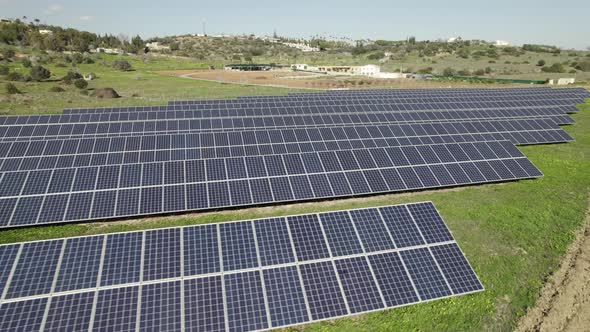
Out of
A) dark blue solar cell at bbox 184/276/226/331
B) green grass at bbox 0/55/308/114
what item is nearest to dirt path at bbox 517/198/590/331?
dark blue solar cell at bbox 184/276/226/331

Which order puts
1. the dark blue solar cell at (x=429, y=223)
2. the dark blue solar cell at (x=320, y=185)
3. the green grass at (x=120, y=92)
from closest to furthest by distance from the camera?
the dark blue solar cell at (x=429, y=223), the dark blue solar cell at (x=320, y=185), the green grass at (x=120, y=92)

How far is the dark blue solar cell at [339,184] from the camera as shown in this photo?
20016 millimetres

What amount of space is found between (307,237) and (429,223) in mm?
5601

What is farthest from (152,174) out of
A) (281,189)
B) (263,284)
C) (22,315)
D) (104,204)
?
(263,284)

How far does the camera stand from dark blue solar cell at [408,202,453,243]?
13.4 meters

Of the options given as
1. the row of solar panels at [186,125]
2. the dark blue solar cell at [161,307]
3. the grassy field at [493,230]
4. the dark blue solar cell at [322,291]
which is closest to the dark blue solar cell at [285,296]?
the dark blue solar cell at [322,291]

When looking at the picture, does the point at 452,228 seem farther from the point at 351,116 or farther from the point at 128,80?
the point at 128,80

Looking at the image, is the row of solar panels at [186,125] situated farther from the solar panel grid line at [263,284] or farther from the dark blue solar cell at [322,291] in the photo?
the dark blue solar cell at [322,291]

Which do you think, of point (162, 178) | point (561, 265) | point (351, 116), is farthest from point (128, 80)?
point (561, 265)

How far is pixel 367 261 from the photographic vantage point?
1216 cm

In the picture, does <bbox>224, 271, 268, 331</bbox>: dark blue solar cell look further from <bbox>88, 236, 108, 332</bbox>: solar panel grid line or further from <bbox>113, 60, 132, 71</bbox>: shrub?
<bbox>113, 60, 132, 71</bbox>: shrub

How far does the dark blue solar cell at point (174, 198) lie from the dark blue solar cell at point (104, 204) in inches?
110

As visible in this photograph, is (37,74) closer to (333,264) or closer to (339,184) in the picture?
(339,184)

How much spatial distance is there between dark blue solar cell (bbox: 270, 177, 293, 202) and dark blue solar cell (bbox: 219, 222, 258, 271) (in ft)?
22.0
